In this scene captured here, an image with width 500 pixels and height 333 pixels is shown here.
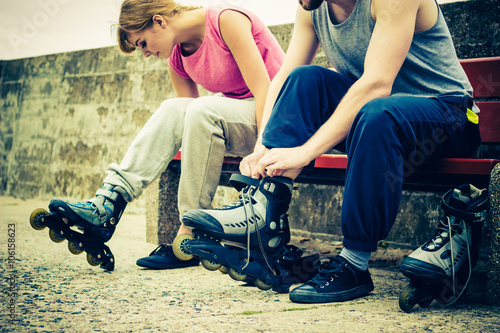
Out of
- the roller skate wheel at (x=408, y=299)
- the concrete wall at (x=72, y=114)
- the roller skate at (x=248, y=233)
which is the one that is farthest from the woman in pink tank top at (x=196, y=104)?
the concrete wall at (x=72, y=114)

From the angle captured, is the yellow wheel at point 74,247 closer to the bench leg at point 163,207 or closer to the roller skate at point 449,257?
the bench leg at point 163,207

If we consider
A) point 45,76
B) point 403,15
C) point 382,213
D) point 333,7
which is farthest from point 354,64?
point 45,76

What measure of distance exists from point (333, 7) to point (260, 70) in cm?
43

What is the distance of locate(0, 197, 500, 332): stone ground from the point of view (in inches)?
46.0

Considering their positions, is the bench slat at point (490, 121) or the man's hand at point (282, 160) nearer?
the man's hand at point (282, 160)

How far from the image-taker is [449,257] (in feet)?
4.65

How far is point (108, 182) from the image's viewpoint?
1.82 metres

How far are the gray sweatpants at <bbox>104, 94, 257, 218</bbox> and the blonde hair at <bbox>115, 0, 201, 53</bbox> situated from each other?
40 centimetres

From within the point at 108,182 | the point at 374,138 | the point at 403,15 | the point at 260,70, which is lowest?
the point at 108,182

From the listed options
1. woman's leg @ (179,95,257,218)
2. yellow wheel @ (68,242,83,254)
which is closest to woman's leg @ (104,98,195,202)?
woman's leg @ (179,95,257,218)

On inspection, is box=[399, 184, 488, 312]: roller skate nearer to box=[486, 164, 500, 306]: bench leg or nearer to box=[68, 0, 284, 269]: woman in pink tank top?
box=[486, 164, 500, 306]: bench leg

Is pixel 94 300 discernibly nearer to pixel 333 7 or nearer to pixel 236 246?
pixel 236 246

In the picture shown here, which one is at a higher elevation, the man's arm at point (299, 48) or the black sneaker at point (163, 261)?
the man's arm at point (299, 48)

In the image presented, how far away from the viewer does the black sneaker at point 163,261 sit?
196 centimetres
